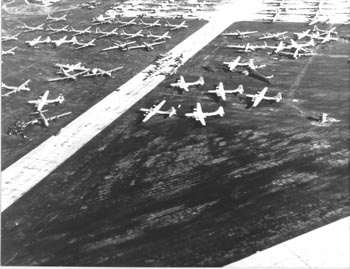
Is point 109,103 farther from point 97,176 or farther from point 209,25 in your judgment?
point 209,25

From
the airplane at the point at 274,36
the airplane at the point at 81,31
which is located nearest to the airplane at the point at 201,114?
the airplane at the point at 274,36

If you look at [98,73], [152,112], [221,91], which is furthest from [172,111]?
[98,73]

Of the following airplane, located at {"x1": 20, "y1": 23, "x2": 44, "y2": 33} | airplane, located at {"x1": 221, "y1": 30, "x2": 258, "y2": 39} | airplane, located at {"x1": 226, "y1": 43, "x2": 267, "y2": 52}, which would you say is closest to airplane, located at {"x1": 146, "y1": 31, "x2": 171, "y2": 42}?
airplane, located at {"x1": 221, "y1": 30, "x2": 258, "y2": 39}

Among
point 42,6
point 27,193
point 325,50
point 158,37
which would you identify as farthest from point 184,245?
point 42,6

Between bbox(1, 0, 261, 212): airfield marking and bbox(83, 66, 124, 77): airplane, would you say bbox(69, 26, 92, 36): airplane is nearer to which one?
bbox(1, 0, 261, 212): airfield marking

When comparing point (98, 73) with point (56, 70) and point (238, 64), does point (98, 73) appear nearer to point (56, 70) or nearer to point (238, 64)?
point (56, 70)
